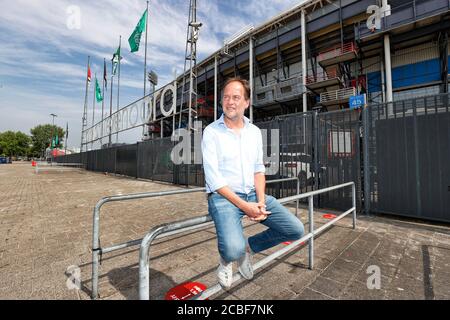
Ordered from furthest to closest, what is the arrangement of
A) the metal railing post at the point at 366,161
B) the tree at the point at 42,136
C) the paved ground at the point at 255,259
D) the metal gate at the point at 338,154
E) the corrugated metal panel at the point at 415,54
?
the tree at the point at 42,136
the corrugated metal panel at the point at 415,54
the metal gate at the point at 338,154
the metal railing post at the point at 366,161
the paved ground at the point at 255,259

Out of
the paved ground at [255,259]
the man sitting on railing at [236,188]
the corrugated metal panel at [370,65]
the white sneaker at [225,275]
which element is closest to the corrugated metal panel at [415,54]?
the corrugated metal panel at [370,65]

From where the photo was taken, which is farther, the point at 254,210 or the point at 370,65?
the point at 370,65

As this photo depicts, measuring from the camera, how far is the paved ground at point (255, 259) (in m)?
2.22

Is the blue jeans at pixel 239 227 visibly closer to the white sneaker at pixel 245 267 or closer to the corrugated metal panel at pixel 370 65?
the white sneaker at pixel 245 267

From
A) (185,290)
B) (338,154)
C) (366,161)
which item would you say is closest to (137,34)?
(338,154)

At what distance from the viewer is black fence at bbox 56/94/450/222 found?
14.1 ft

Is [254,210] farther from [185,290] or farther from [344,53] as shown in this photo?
[344,53]

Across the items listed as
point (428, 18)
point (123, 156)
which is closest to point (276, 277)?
point (123, 156)

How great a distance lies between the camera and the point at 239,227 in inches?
65.7

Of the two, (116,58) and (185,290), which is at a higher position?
(116,58)

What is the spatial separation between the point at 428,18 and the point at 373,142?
15.7 m

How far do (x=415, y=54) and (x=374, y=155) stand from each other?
1730cm

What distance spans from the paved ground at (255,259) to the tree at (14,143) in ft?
320
